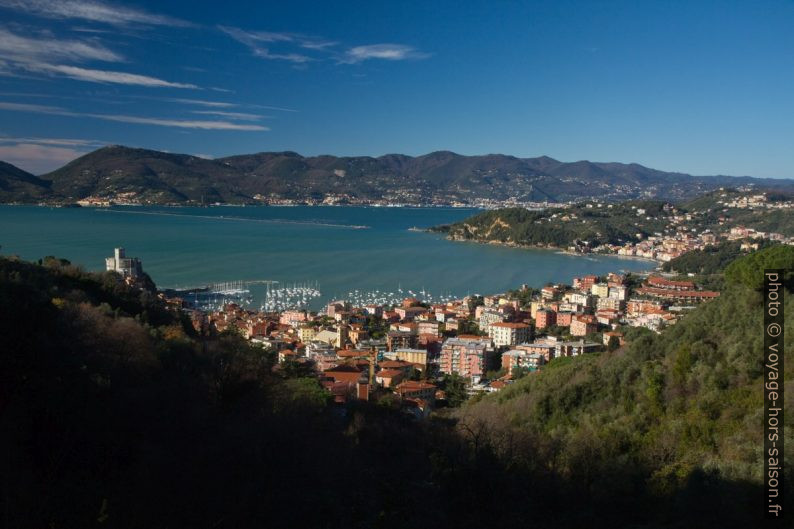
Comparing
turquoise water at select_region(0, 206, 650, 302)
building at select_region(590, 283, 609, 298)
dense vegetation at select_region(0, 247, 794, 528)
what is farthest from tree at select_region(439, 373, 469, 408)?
building at select_region(590, 283, 609, 298)

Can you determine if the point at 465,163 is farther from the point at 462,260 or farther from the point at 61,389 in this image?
the point at 61,389

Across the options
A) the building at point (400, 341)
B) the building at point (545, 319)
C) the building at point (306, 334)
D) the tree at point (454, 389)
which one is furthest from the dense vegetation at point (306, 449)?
the building at point (545, 319)

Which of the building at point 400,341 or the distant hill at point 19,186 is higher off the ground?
the distant hill at point 19,186

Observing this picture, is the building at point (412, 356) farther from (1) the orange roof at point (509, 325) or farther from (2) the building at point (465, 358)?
(1) the orange roof at point (509, 325)

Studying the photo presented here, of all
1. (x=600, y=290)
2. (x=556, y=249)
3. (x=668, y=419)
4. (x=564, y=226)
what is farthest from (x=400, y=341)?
(x=564, y=226)

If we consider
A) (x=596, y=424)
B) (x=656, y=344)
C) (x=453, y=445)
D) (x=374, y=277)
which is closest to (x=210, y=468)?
(x=453, y=445)

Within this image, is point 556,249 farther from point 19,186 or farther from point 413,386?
point 19,186
